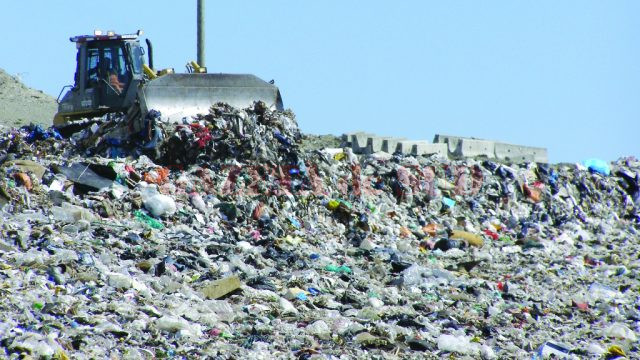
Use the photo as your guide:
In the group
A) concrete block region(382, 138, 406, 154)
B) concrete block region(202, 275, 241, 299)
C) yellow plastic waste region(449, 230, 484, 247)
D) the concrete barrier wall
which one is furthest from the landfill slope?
concrete block region(202, 275, 241, 299)

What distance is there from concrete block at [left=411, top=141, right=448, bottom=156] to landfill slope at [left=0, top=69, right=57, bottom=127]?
9544 millimetres

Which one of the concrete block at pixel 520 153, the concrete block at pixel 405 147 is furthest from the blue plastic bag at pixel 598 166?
the concrete block at pixel 405 147

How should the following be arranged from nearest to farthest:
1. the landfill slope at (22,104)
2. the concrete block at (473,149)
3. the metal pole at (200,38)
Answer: the metal pole at (200,38) → the concrete block at (473,149) → the landfill slope at (22,104)

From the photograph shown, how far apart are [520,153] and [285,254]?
9477 millimetres

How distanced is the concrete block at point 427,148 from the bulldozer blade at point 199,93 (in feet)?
11.6

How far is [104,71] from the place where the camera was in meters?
14.3

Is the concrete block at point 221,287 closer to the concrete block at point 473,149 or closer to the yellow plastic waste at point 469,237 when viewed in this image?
the yellow plastic waste at point 469,237

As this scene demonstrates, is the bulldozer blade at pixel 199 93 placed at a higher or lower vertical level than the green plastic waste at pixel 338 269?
higher

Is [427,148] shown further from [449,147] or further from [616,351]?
[616,351]

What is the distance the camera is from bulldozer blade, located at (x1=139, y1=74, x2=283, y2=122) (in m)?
12.2

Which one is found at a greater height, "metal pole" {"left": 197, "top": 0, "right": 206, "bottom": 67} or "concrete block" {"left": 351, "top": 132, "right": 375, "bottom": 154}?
"metal pole" {"left": 197, "top": 0, "right": 206, "bottom": 67}

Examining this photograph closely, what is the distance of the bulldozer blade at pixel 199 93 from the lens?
40.2 ft

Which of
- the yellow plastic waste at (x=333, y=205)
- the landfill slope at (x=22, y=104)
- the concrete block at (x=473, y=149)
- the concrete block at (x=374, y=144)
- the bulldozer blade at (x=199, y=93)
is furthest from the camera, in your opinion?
the landfill slope at (x=22, y=104)

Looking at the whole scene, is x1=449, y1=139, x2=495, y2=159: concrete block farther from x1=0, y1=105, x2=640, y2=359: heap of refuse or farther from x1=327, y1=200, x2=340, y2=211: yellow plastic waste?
x1=327, y1=200, x2=340, y2=211: yellow plastic waste
